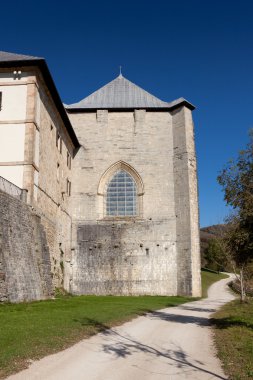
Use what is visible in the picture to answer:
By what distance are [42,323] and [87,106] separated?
935 inches

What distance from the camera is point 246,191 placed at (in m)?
11.0

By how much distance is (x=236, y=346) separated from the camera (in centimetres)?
789

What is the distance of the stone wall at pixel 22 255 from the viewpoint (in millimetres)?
14067

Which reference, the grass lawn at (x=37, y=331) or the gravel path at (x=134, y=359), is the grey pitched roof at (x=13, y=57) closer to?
the grass lawn at (x=37, y=331)

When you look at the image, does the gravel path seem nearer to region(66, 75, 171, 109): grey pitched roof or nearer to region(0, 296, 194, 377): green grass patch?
region(0, 296, 194, 377): green grass patch

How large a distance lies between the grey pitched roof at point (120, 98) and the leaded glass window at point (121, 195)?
18.5 feet

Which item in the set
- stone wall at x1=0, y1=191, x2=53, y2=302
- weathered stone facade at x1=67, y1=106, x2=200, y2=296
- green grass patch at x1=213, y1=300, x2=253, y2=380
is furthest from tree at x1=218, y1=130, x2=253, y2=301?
weathered stone facade at x1=67, y1=106, x2=200, y2=296

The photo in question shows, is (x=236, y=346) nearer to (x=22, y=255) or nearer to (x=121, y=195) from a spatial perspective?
(x=22, y=255)

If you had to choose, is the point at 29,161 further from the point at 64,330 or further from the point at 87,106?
the point at 87,106

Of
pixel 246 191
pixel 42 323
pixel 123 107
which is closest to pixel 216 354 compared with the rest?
pixel 42 323

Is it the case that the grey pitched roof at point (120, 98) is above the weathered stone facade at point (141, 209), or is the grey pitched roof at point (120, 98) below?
above

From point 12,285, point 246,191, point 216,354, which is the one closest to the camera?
point 216,354

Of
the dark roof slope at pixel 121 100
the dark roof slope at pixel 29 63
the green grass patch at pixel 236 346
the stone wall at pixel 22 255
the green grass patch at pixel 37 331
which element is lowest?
the green grass patch at pixel 236 346

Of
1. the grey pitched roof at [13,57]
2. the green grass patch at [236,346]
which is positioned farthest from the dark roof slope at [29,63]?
the green grass patch at [236,346]
